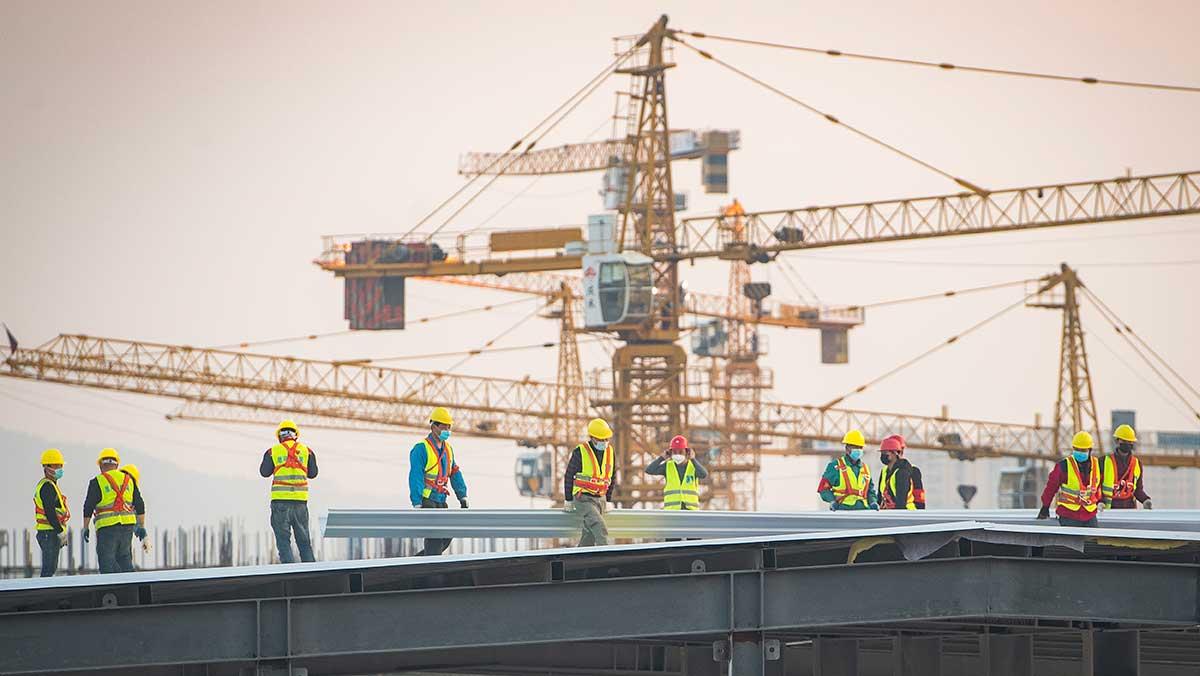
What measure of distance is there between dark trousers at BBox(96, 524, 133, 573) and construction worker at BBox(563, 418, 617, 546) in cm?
555

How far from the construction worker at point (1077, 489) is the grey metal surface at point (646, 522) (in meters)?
1.09

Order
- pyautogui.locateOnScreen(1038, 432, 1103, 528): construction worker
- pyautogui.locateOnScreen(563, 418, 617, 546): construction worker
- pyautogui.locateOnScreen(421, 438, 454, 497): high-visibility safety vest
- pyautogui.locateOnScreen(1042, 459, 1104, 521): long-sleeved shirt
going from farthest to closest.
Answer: pyautogui.locateOnScreen(421, 438, 454, 497): high-visibility safety vest, pyautogui.locateOnScreen(563, 418, 617, 546): construction worker, pyautogui.locateOnScreen(1038, 432, 1103, 528): construction worker, pyautogui.locateOnScreen(1042, 459, 1104, 521): long-sleeved shirt

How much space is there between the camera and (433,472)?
996 inches

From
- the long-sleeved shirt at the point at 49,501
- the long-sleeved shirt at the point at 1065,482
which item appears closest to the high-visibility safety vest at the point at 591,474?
the long-sleeved shirt at the point at 1065,482

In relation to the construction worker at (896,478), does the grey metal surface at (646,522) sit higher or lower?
lower

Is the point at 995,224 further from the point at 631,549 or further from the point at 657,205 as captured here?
the point at 631,549

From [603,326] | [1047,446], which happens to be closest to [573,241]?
[603,326]

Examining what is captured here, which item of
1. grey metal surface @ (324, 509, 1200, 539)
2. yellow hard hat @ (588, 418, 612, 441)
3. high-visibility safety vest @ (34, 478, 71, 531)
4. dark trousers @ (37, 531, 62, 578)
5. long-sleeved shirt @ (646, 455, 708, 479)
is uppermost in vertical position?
yellow hard hat @ (588, 418, 612, 441)

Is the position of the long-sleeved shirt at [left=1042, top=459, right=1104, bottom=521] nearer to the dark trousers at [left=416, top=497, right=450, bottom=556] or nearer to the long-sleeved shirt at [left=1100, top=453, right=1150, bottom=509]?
the long-sleeved shirt at [left=1100, top=453, right=1150, bottom=509]

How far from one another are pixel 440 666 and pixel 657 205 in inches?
3936

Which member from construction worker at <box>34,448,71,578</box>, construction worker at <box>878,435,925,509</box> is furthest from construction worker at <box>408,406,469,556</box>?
construction worker at <box>878,435,925,509</box>

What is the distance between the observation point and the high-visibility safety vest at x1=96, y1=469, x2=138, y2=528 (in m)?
24.8

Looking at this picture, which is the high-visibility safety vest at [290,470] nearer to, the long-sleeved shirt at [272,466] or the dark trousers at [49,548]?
the long-sleeved shirt at [272,466]

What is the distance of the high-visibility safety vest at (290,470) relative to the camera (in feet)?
80.4
